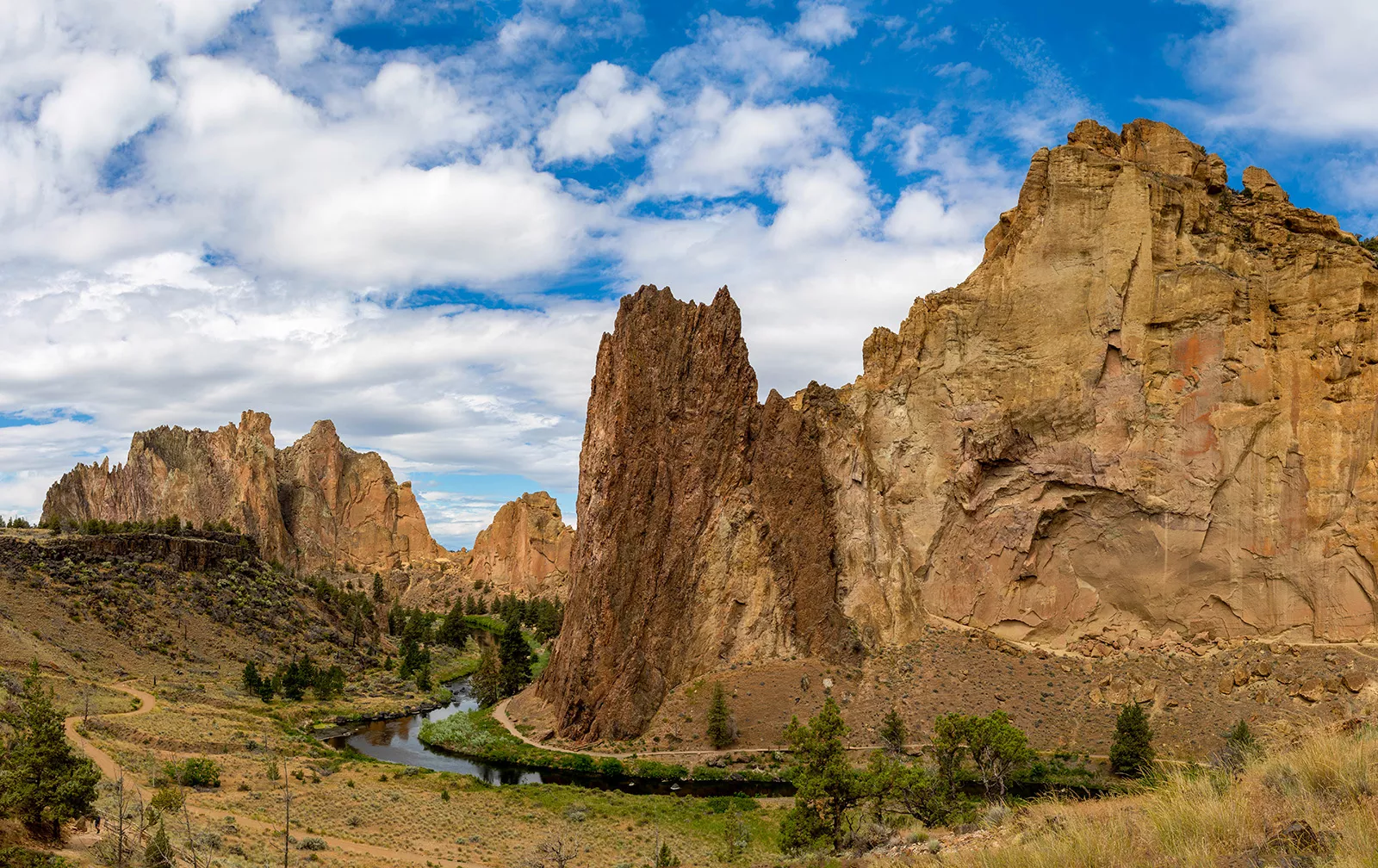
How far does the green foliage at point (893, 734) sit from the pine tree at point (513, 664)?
3479 centimetres

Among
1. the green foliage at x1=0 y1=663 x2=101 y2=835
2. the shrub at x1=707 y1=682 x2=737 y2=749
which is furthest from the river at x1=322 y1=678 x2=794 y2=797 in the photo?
the green foliage at x1=0 y1=663 x2=101 y2=835

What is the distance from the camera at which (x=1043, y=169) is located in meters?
68.9

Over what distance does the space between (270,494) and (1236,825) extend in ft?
527

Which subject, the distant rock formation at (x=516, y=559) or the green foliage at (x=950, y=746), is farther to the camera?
the distant rock formation at (x=516, y=559)

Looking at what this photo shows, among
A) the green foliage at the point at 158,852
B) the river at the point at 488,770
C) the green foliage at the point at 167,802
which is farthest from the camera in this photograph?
the river at the point at 488,770

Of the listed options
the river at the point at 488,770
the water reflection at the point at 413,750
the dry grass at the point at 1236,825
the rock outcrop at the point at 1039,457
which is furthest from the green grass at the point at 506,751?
the dry grass at the point at 1236,825

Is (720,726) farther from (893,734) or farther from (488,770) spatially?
(488,770)

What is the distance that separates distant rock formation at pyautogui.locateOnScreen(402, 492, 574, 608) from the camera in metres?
161

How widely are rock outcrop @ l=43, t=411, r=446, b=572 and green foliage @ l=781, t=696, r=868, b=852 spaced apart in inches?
4730

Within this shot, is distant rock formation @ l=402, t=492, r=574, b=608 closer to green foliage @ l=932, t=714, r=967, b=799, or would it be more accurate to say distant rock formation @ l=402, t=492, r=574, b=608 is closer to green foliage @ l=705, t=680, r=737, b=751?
green foliage @ l=705, t=680, r=737, b=751

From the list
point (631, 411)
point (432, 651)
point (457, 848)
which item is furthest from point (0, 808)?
point (432, 651)

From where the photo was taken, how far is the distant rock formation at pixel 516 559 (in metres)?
161

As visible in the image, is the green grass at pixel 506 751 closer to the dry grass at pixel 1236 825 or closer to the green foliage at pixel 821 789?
the green foliage at pixel 821 789

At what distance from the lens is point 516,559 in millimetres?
165000
